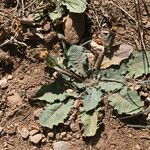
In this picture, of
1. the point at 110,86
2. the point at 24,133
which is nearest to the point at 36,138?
the point at 24,133

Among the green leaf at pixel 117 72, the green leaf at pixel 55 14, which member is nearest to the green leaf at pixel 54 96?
the green leaf at pixel 117 72

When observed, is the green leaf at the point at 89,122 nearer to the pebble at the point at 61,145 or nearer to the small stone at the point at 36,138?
the pebble at the point at 61,145

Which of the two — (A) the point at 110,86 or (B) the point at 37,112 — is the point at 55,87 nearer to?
(B) the point at 37,112

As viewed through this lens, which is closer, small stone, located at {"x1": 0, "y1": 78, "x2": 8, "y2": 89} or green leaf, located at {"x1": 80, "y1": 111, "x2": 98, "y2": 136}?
green leaf, located at {"x1": 80, "y1": 111, "x2": 98, "y2": 136}

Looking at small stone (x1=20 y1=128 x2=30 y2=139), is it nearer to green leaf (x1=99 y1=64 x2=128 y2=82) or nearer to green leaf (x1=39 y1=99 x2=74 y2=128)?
green leaf (x1=39 y1=99 x2=74 y2=128)

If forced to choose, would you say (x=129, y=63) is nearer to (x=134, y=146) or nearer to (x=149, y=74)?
(x=149, y=74)

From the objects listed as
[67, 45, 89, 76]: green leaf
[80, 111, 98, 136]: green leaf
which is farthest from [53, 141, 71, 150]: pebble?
[67, 45, 89, 76]: green leaf
